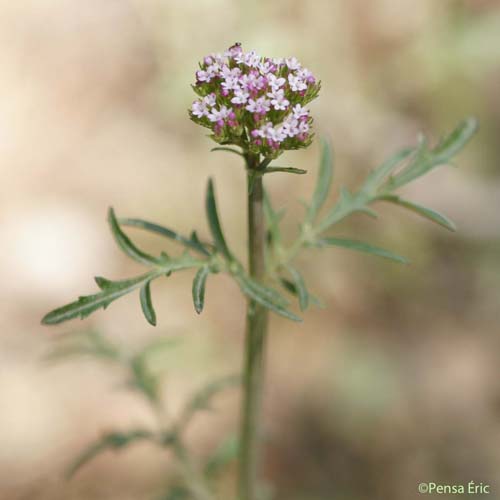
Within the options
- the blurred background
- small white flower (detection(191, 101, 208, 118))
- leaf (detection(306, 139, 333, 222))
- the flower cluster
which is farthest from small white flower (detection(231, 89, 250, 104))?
the blurred background

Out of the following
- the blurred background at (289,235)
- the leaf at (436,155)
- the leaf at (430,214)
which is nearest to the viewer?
the leaf at (430,214)

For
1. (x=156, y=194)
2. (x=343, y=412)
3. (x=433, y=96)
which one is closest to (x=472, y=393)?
(x=343, y=412)

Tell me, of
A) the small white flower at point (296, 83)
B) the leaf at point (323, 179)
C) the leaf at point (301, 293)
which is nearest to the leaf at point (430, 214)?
the leaf at point (323, 179)

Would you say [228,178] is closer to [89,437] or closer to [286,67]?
[89,437]

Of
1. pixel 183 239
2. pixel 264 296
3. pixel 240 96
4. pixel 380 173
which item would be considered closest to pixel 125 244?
pixel 183 239

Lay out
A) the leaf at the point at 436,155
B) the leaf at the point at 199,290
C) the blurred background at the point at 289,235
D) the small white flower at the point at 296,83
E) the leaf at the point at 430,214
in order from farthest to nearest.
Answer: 1. the blurred background at the point at 289,235
2. the leaf at the point at 436,155
3. the leaf at the point at 430,214
4. the small white flower at the point at 296,83
5. the leaf at the point at 199,290

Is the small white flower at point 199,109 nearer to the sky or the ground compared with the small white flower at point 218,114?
nearer to the sky

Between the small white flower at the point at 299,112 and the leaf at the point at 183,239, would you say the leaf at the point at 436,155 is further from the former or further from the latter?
the leaf at the point at 183,239
